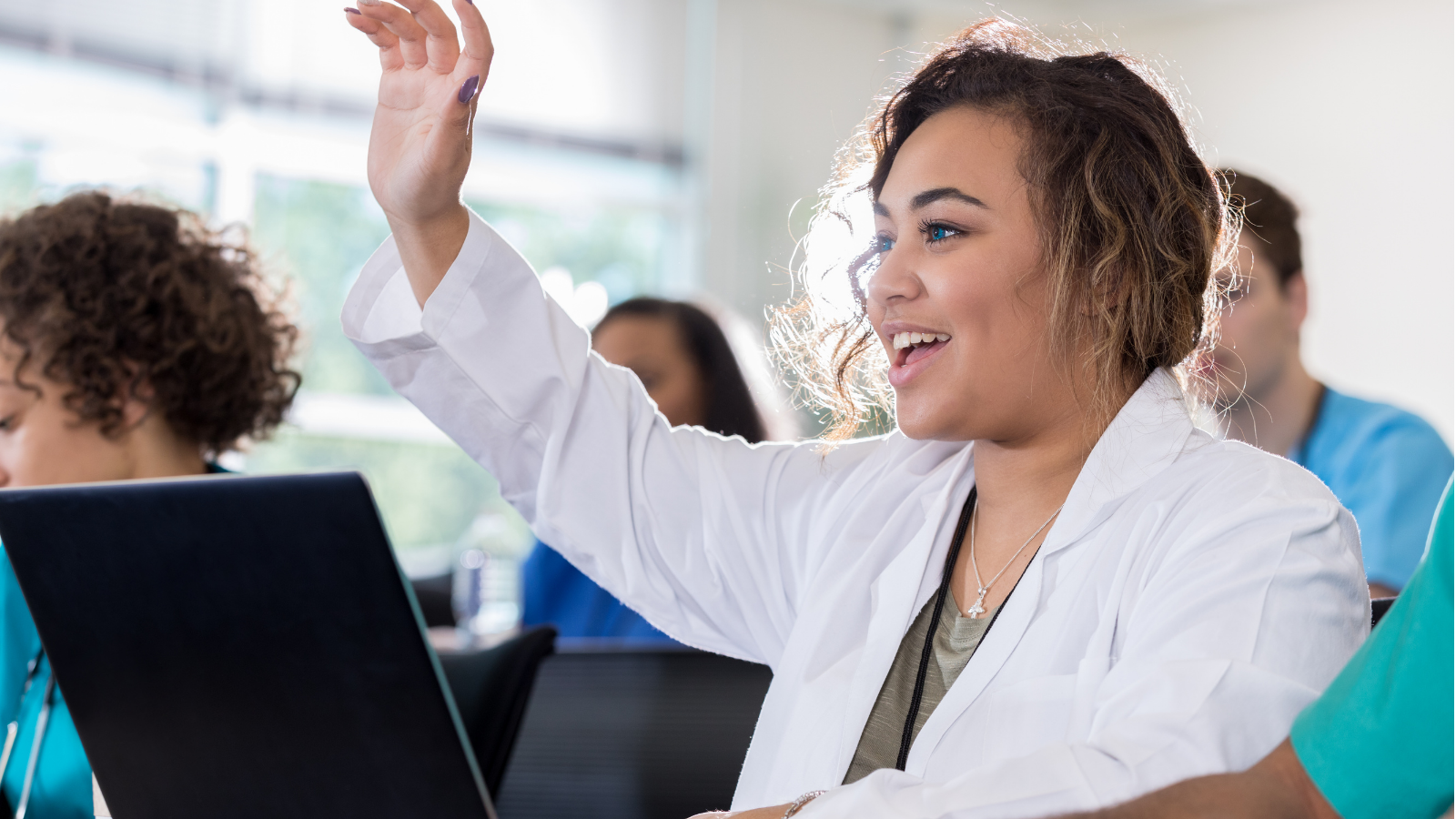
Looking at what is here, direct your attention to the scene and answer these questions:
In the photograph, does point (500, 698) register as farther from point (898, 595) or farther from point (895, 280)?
point (895, 280)

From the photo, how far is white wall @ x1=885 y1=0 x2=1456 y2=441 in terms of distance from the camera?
Result: 446 cm

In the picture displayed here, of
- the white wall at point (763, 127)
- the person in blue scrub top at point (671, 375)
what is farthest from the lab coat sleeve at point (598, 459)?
the white wall at point (763, 127)

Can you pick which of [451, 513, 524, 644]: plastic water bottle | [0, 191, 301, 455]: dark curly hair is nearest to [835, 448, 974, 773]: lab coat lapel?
[0, 191, 301, 455]: dark curly hair

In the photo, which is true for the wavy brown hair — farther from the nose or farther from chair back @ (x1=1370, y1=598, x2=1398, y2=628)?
chair back @ (x1=1370, y1=598, x2=1398, y2=628)

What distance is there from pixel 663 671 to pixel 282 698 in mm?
539

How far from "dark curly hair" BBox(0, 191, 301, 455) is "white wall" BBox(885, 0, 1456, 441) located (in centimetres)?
316

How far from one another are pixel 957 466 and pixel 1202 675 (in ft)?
1.64

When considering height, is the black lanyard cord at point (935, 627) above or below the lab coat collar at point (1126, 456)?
below

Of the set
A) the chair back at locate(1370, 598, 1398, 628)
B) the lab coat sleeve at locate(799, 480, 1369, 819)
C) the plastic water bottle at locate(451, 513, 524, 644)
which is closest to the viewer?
the lab coat sleeve at locate(799, 480, 1369, 819)

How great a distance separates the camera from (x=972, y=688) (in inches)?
39.6

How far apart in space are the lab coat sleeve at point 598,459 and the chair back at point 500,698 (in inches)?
4.9

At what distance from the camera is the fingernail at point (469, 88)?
3.66ft

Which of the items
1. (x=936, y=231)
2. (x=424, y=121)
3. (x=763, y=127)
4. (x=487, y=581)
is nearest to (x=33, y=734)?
(x=424, y=121)

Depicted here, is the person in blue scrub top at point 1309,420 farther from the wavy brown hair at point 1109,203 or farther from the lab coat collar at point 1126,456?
the lab coat collar at point 1126,456
